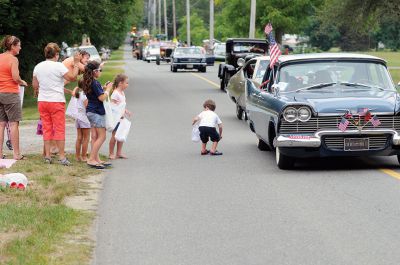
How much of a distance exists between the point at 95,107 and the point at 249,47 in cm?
2202

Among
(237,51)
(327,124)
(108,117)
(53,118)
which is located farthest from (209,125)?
(237,51)

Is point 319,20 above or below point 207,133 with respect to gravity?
below

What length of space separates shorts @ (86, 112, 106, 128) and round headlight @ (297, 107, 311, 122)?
2.92m

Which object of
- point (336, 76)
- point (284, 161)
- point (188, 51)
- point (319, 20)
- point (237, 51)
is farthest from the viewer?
point (319, 20)

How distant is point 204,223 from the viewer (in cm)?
902

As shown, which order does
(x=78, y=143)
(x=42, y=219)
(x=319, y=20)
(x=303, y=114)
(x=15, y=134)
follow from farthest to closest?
(x=319, y=20) < (x=78, y=143) < (x=15, y=134) < (x=303, y=114) < (x=42, y=219)

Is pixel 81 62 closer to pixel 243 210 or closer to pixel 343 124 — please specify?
pixel 343 124

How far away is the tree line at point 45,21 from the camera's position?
27.3 m

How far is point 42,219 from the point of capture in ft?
29.2

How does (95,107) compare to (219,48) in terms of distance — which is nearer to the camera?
(95,107)

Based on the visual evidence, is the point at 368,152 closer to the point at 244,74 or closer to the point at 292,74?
the point at 292,74

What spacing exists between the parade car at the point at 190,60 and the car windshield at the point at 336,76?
38334 millimetres

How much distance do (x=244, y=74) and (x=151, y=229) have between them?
1358 cm

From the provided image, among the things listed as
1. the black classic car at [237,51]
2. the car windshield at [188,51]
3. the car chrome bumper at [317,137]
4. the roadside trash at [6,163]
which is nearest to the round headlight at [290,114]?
the car chrome bumper at [317,137]
